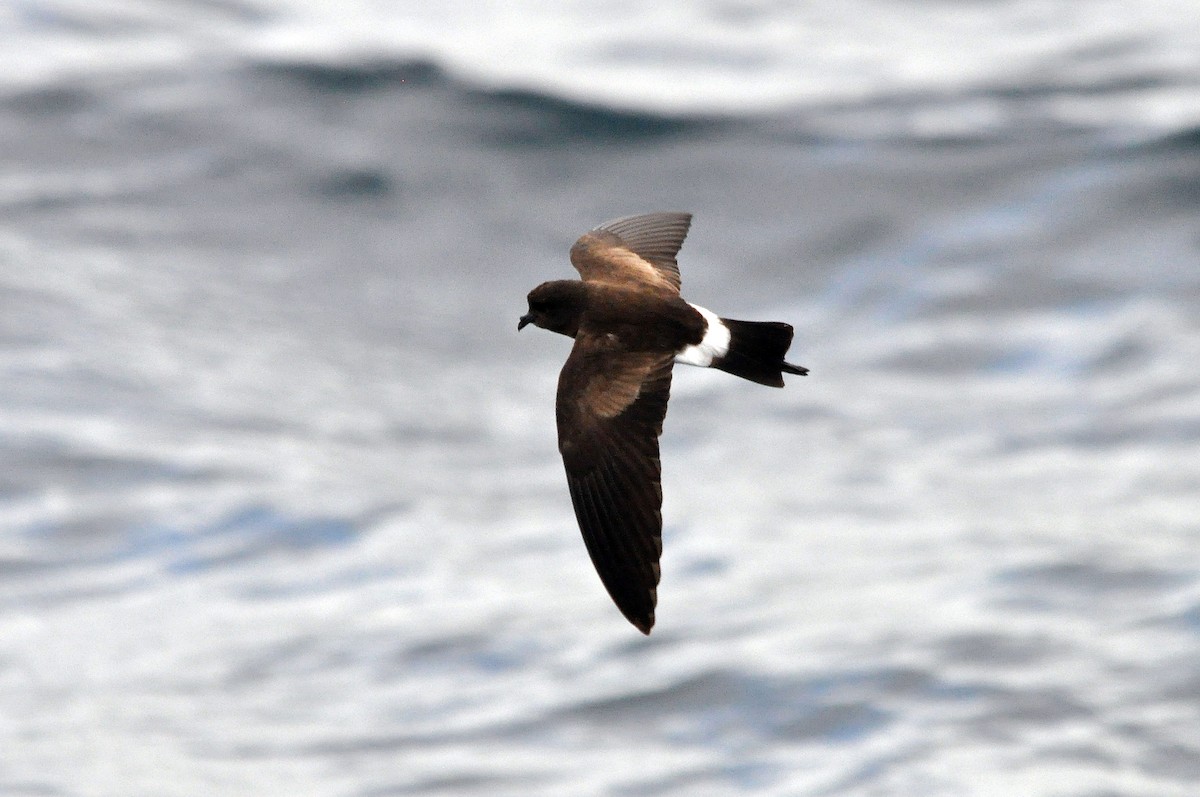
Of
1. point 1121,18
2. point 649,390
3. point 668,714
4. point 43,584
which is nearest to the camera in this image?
point 649,390

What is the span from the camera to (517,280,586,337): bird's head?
19.0 ft

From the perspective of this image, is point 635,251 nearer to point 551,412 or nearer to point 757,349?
point 757,349

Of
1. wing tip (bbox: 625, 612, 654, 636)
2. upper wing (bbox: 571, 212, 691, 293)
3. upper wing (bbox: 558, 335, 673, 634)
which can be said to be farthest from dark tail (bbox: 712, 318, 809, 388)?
wing tip (bbox: 625, 612, 654, 636)

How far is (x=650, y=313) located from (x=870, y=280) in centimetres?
1242

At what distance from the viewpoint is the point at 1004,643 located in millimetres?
13258

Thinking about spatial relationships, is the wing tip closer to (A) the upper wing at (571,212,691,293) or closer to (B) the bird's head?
(B) the bird's head

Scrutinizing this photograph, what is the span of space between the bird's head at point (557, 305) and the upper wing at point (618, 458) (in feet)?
0.30

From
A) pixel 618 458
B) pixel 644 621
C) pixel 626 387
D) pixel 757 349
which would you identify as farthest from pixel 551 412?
pixel 644 621

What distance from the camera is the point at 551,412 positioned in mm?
17109

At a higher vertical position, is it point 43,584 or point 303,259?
point 303,259

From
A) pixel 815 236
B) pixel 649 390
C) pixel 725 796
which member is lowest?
pixel 649 390

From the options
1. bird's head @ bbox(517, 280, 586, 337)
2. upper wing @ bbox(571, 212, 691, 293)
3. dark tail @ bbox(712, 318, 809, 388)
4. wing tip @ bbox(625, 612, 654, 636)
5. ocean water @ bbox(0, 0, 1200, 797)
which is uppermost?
ocean water @ bbox(0, 0, 1200, 797)

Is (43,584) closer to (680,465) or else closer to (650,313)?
(680,465)

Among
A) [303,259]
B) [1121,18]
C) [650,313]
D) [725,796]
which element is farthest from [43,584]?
[1121,18]
